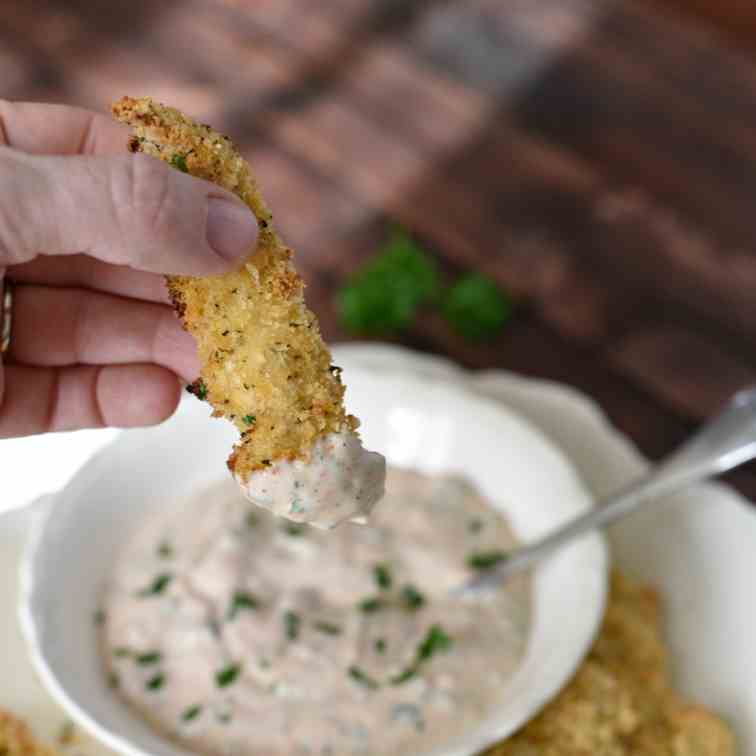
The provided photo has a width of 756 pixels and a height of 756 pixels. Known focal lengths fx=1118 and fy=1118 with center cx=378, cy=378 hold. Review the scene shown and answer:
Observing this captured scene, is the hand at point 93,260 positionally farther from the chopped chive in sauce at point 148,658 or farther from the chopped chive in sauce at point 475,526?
the chopped chive in sauce at point 475,526

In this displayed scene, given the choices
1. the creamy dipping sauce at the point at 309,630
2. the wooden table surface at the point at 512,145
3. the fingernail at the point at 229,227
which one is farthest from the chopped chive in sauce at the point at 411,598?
the fingernail at the point at 229,227

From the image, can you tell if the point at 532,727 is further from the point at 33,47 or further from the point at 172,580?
the point at 33,47

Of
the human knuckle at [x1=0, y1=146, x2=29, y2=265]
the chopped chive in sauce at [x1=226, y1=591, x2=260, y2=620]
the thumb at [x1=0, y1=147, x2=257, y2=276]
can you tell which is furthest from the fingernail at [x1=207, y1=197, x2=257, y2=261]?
the chopped chive in sauce at [x1=226, y1=591, x2=260, y2=620]

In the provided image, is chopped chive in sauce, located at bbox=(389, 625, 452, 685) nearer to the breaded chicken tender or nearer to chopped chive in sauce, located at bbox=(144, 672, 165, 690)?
chopped chive in sauce, located at bbox=(144, 672, 165, 690)

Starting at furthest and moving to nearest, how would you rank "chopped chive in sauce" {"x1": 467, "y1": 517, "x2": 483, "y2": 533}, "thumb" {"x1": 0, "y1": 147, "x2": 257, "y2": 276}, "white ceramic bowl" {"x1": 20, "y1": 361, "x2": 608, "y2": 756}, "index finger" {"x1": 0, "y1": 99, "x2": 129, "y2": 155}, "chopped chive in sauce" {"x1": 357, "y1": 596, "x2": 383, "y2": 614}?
"chopped chive in sauce" {"x1": 467, "y1": 517, "x2": 483, "y2": 533}, "chopped chive in sauce" {"x1": 357, "y1": 596, "x2": 383, "y2": 614}, "white ceramic bowl" {"x1": 20, "y1": 361, "x2": 608, "y2": 756}, "index finger" {"x1": 0, "y1": 99, "x2": 129, "y2": 155}, "thumb" {"x1": 0, "y1": 147, "x2": 257, "y2": 276}

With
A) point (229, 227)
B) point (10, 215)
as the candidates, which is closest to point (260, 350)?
point (229, 227)

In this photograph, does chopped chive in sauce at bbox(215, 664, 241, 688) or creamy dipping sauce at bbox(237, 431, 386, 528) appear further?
chopped chive in sauce at bbox(215, 664, 241, 688)

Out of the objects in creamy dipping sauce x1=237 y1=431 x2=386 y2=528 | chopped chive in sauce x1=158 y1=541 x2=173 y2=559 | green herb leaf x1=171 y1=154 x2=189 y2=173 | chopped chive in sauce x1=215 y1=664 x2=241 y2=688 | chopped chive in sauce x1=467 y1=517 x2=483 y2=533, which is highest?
green herb leaf x1=171 y1=154 x2=189 y2=173

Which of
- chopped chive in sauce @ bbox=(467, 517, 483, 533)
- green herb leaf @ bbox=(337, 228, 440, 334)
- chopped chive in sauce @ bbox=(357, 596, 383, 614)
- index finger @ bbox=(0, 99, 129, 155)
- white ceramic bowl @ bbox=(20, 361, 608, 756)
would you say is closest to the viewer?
index finger @ bbox=(0, 99, 129, 155)

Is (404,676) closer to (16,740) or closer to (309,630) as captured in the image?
(309,630)
